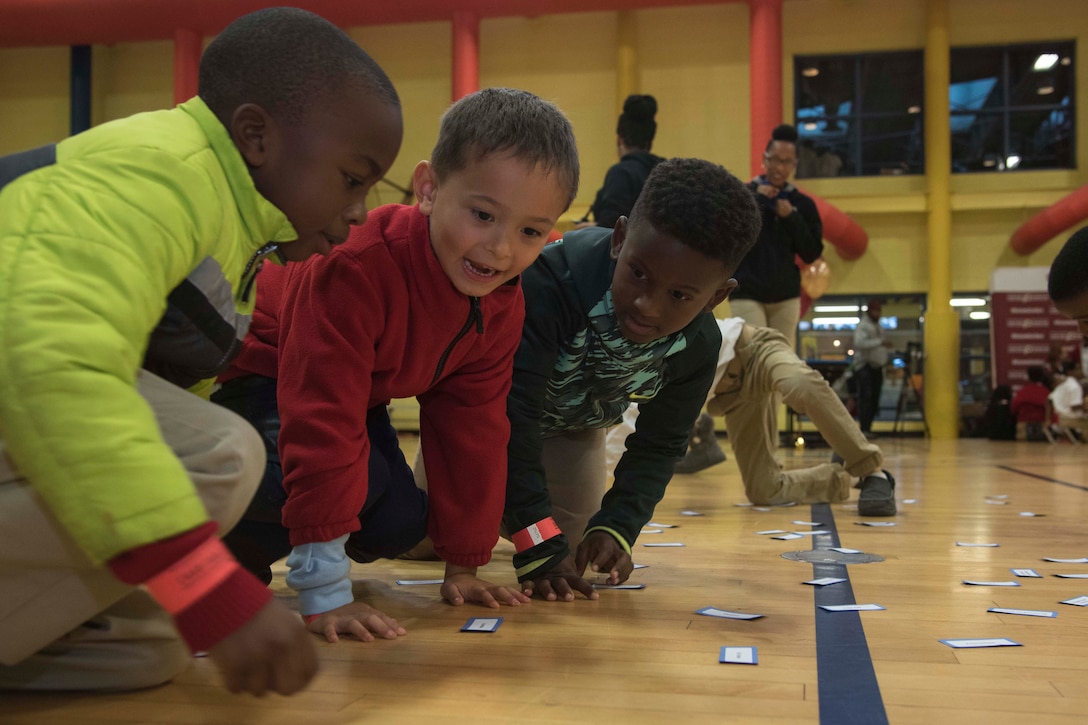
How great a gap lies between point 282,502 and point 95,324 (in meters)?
1.01

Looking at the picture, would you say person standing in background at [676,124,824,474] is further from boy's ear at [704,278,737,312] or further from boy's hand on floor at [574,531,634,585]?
boy's hand on floor at [574,531,634,585]

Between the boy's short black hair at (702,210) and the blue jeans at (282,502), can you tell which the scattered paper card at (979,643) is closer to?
the boy's short black hair at (702,210)

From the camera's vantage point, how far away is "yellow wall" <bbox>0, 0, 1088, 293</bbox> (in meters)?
10.7

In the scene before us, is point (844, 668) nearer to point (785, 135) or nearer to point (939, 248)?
point (785, 135)

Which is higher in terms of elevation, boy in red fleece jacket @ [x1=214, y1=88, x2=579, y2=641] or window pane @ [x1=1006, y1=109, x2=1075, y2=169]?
window pane @ [x1=1006, y1=109, x2=1075, y2=169]

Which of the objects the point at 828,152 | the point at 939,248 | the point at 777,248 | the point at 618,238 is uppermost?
the point at 828,152

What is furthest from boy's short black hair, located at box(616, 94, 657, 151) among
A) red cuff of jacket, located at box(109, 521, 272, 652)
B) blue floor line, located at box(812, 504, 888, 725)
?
red cuff of jacket, located at box(109, 521, 272, 652)

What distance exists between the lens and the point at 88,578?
1227mm

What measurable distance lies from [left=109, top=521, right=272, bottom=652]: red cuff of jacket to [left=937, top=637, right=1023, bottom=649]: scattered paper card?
1.19 m

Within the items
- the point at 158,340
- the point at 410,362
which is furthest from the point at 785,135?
the point at 158,340

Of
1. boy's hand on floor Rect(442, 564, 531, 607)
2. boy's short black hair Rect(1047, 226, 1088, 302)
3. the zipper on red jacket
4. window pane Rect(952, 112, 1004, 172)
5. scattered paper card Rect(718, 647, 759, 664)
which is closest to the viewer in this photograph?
scattered paper card Rect(718, 647, 759, 664)

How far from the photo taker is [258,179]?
A: 4.23ft

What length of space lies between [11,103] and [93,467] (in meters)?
13.1

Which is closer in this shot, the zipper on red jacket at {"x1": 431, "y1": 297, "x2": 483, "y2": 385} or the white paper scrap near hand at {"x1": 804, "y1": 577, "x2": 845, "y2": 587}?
the zipper on red jacket at {"x1": 431, "y1": 297, "x2": 483, "y2": 385}
